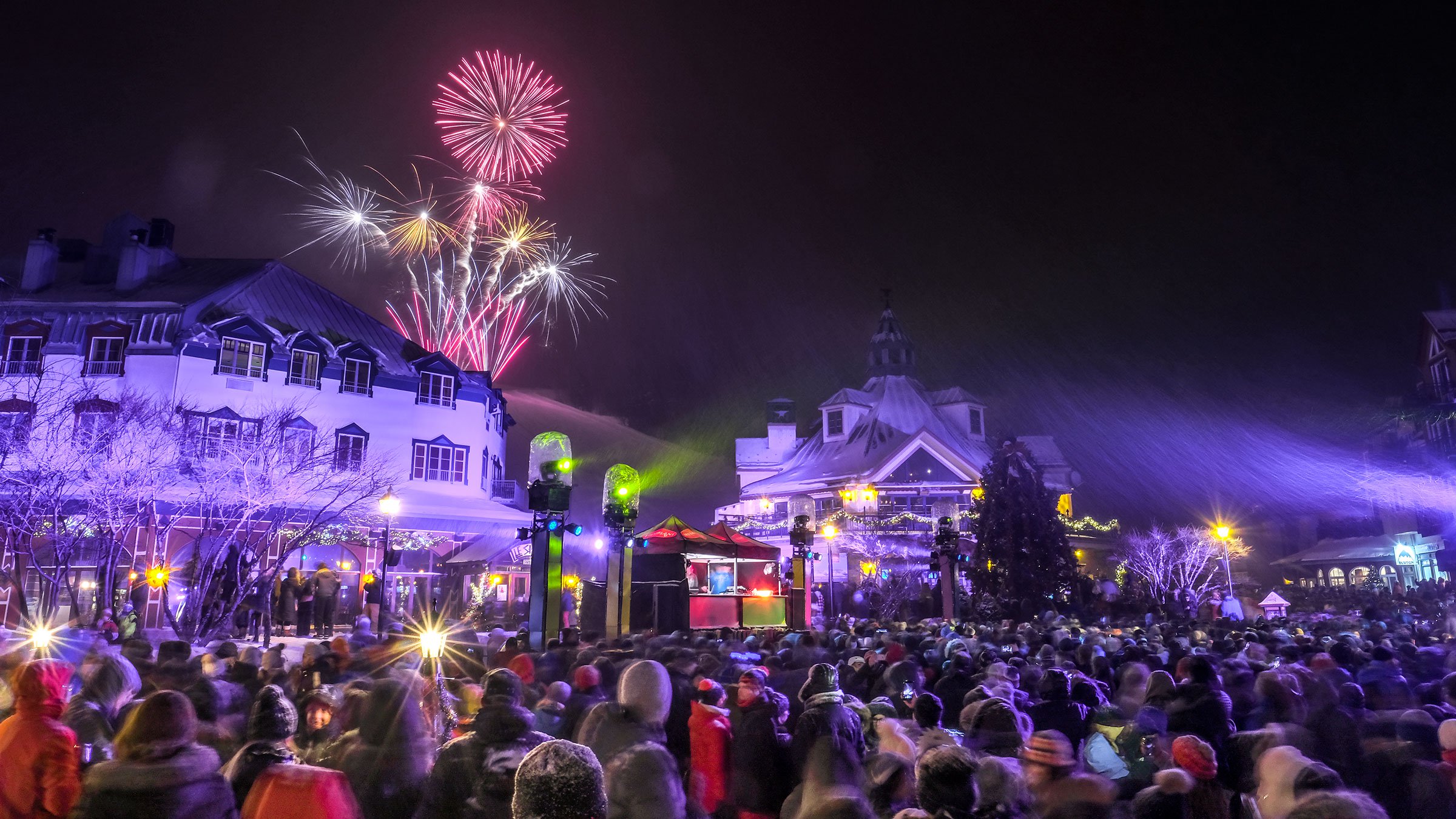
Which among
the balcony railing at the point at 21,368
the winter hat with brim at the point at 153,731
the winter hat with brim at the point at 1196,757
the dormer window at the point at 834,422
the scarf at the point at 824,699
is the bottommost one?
the winter hat with brim at the point at 1196,757

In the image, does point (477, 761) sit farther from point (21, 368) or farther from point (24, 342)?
point (24, 342)

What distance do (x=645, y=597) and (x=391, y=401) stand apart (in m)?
14.6

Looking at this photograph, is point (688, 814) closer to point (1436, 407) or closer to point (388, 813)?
point (388, 813)

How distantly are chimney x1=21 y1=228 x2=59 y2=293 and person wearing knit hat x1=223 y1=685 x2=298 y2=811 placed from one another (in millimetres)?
35237

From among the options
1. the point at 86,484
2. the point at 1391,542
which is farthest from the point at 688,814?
the point at 1391,542

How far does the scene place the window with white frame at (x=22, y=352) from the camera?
28.3 metres

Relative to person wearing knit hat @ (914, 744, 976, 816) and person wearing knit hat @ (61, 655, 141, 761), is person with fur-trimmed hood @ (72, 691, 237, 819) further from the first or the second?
person wearing knit hat @ (914, 744, 976, 816)

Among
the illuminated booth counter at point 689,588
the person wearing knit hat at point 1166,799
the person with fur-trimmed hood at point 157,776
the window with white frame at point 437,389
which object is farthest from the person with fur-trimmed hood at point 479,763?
the window with white frame at point 437,389

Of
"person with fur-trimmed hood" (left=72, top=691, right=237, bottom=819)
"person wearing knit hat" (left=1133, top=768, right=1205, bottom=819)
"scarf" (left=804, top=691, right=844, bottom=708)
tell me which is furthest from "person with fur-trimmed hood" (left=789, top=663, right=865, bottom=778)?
"person with fur-trimmed hood" (left=72, top=691, right=237, bottom=819)

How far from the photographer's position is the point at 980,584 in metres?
35.4

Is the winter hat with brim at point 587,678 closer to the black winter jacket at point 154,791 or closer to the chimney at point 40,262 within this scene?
the black winter jacket at point 154,791

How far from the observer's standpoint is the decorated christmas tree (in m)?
34.0

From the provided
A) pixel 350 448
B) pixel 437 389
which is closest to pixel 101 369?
pixel 350 448

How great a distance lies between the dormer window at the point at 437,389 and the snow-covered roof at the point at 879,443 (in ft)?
81.8
